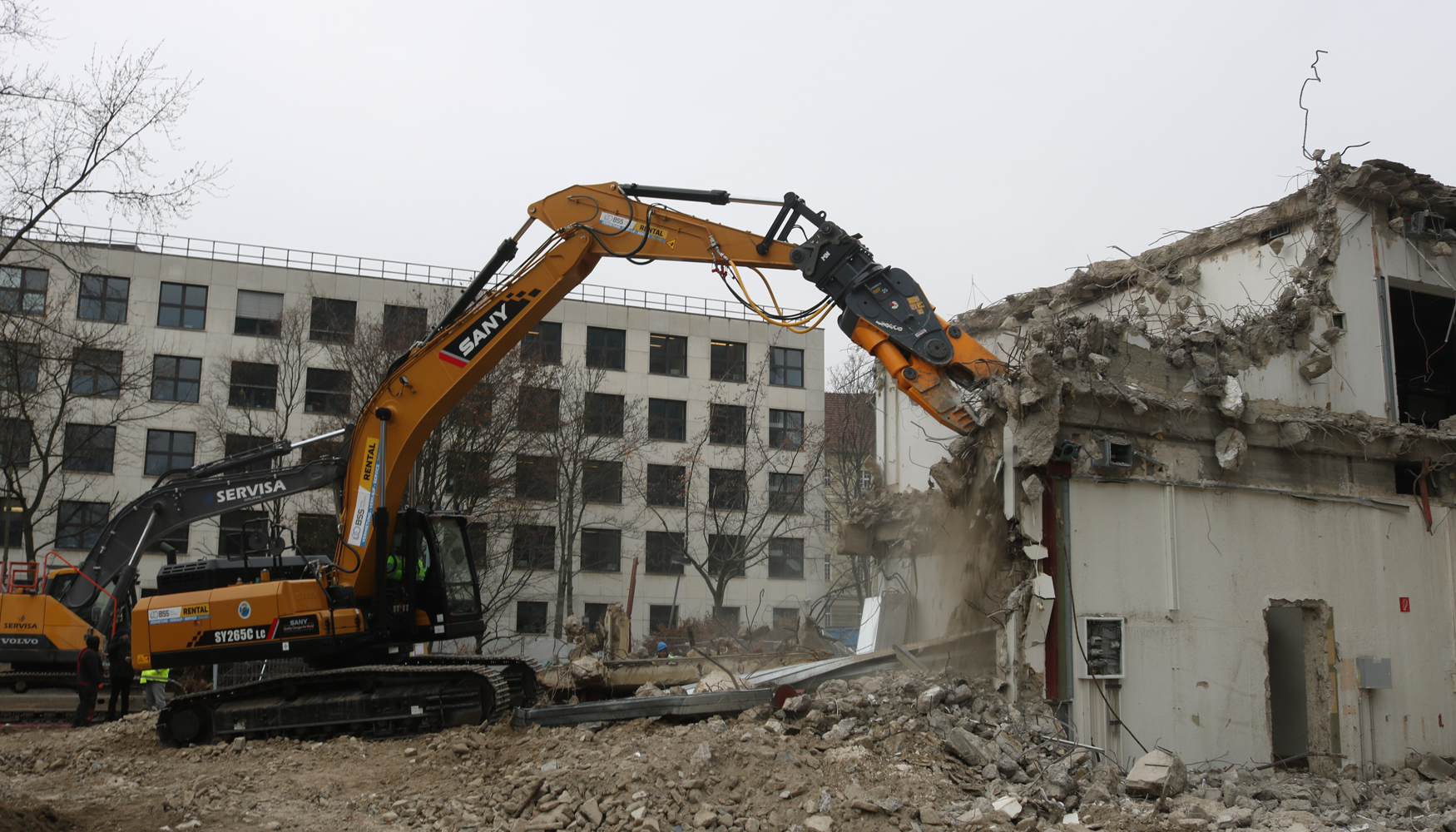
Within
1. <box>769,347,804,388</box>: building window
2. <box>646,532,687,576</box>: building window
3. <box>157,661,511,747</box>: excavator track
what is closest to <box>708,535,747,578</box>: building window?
<box>646,532,687,576</box>: building window

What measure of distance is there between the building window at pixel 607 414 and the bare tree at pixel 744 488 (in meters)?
2.13

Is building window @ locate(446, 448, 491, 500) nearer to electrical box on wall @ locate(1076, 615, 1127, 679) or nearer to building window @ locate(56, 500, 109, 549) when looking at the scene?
building window @ locate(56, 500, 109, 549)

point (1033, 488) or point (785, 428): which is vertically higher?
point (785, 428)

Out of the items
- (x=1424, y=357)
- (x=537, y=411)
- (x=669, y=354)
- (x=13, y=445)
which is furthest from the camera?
(x=669, y=354)

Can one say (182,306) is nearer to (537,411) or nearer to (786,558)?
(537,411)

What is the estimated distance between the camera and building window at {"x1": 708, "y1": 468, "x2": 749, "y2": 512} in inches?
1248

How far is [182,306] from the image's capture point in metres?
30.8

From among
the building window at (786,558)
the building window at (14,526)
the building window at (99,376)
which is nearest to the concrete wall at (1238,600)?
the building window at (99,376)

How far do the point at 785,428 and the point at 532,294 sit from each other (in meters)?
26.0

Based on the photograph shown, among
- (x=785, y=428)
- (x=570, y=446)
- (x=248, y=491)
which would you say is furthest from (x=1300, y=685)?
(x=785, y=428)

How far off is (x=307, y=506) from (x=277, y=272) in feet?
26.9

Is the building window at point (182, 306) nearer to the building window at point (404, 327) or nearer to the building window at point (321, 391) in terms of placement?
the building window at point (321, 391)

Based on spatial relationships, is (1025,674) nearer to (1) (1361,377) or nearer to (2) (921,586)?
(2) (921,586)

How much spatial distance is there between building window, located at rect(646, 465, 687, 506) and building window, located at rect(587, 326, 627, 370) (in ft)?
12.3
